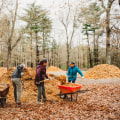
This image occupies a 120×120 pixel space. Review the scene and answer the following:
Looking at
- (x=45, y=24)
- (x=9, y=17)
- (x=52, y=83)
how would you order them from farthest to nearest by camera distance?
(x=45, y=24), (x=9, y=17), (x=52, y=83)

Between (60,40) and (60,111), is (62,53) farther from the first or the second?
(60,111)

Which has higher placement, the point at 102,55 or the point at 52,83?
the point at 102,55

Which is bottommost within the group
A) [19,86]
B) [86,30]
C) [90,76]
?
[90,76]

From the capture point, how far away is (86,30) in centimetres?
2666

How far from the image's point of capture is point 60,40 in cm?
3538

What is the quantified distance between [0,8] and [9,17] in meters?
1.24

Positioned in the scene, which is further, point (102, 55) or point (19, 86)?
point (102, 55)

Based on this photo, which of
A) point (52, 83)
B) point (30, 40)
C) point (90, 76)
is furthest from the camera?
point (30, 40)

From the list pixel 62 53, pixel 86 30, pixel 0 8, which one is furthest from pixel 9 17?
pixel 62 53

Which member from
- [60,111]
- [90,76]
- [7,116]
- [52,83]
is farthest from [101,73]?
[7,116]

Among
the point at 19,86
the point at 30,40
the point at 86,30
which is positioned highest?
the point at 86,30

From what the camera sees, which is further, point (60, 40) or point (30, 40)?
point (60, 40)

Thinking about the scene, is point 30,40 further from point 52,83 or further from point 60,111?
point 60,111

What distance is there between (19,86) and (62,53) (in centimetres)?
3795
